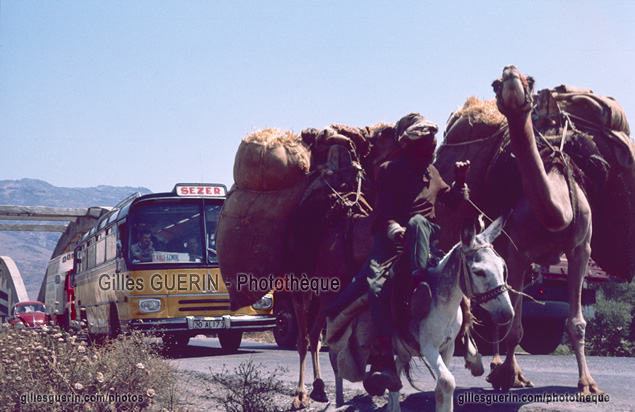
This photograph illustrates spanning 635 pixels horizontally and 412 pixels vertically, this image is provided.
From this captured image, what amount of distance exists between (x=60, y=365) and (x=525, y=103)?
5148 mm

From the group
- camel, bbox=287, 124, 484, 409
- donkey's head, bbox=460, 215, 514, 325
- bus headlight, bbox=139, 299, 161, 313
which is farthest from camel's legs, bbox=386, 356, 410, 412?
bus headlight, bbox=139, 299, 161, 313

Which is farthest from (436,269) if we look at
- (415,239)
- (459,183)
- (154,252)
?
(154,252)

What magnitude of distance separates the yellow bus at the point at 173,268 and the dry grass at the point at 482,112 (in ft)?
25.7

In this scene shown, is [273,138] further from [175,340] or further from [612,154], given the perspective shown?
[175,340]

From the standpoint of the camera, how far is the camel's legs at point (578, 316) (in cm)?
749

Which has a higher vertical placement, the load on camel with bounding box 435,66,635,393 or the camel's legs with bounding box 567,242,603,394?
the load on camel with bounding box 435,66,635,393

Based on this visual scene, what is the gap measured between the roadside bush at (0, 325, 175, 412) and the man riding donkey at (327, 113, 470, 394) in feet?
7.05

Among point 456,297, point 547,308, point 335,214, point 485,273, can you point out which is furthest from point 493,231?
point 547,308

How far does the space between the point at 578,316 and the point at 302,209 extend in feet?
10.7

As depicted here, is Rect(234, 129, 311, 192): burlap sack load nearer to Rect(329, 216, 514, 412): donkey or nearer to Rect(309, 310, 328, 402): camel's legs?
Rect(309, 310, 328, 402): camel's legs

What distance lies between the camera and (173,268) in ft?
50.0

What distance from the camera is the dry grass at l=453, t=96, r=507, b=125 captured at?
884 centimetres

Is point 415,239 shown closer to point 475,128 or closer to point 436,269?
point 436,269

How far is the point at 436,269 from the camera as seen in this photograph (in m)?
5.61
